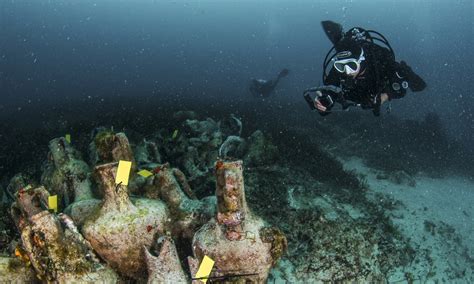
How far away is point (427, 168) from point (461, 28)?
17075 cm

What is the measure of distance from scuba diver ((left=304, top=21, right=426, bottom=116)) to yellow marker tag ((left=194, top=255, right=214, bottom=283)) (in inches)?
114

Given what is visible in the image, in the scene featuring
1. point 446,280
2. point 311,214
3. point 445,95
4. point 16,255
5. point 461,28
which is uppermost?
point 16,255

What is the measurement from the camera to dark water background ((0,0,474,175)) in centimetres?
1755

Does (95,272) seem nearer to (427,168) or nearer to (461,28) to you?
(427,168)

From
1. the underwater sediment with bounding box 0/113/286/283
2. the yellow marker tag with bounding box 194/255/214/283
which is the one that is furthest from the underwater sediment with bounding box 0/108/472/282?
the yellow marker tag with bounding box 194/255/214/283

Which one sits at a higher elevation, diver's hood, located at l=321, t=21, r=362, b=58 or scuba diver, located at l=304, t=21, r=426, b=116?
diver's hood, located at l=321, t=21, r=362, b=58

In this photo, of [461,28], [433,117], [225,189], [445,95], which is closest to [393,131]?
[433,117]

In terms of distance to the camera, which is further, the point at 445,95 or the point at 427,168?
the point at 445,95

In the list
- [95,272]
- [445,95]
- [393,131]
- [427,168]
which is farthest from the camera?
[445,95]

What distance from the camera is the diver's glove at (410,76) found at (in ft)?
17.7

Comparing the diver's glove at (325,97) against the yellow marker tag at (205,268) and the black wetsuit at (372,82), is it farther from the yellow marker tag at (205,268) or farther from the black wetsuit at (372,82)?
the yellow marker tag at (205,268)

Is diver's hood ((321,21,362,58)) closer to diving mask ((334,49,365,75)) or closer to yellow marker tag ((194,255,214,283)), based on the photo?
diving mask ((334,49,365,75))

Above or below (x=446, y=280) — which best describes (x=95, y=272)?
above

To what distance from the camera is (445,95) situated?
107ft
